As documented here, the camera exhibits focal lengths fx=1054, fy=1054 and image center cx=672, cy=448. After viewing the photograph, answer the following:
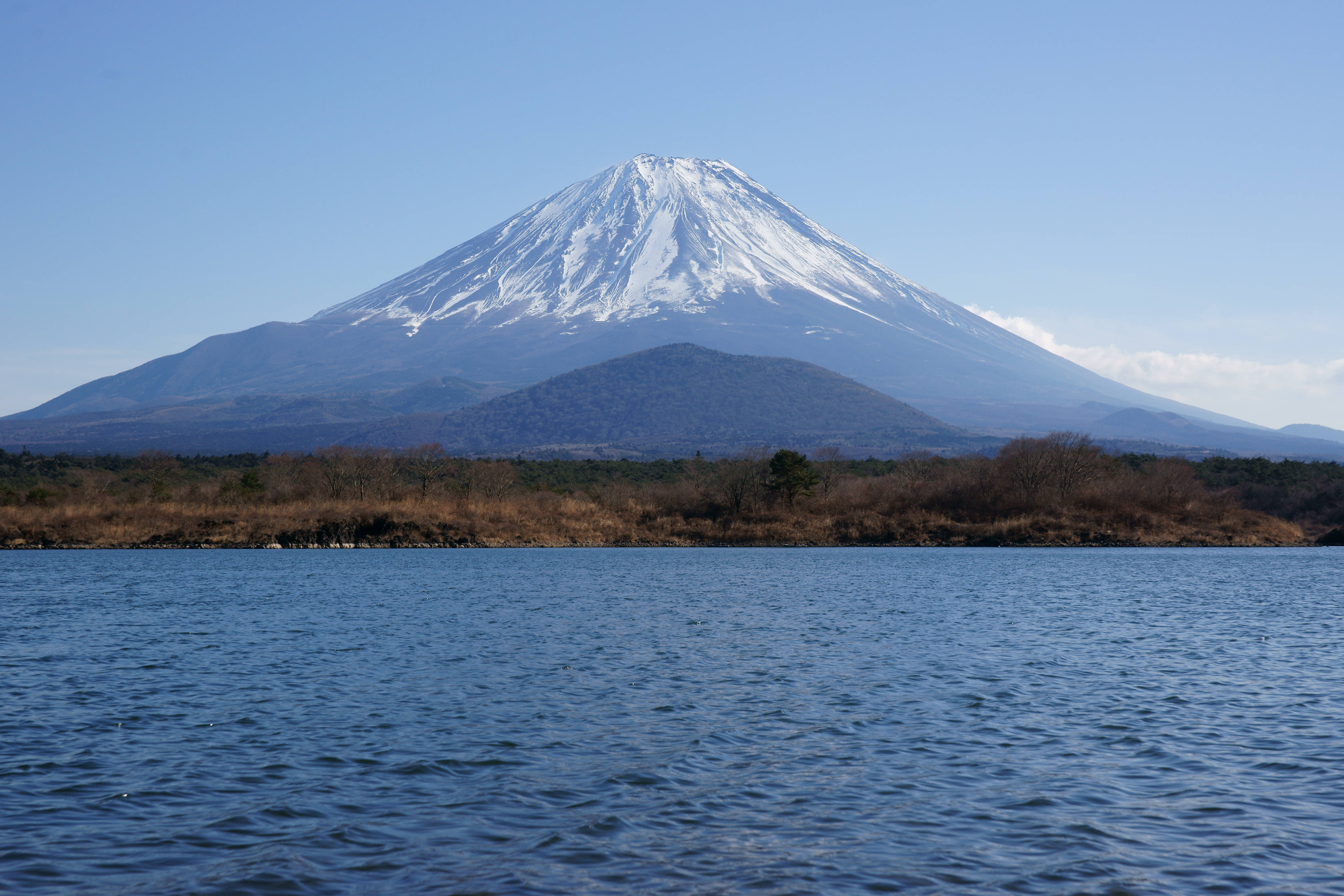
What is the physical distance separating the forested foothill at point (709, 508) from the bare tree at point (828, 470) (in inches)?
18.1

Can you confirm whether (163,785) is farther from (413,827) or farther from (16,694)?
(16,694)

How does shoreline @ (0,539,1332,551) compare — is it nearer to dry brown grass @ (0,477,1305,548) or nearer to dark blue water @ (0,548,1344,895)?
dry brown grass @ (0,477,1305,548)

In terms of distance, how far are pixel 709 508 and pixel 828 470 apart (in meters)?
19.2

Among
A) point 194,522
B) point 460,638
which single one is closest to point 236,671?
point 460,638

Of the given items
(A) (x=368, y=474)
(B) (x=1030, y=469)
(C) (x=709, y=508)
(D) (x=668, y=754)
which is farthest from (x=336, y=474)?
(D) (x=668, y=754)

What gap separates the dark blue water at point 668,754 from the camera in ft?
31.9

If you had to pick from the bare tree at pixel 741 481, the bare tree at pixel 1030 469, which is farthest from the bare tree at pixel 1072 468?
the bare tree at pixel 741 481

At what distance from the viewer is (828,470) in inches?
3895

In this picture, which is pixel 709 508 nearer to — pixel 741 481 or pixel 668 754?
pixel 741 481

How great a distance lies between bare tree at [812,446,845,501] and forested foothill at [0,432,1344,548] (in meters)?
0.46

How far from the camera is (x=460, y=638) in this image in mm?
26625

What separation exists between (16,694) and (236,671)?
3.92 m

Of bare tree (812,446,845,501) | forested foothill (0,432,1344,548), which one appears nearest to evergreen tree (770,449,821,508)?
forested foothill (0,432,1344,548)

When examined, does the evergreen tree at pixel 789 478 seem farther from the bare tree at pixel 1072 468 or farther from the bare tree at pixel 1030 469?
the bare tree at pixel 1072 468
